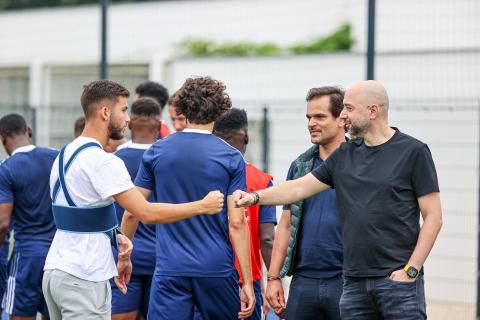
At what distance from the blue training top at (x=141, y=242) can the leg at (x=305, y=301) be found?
4.99ft

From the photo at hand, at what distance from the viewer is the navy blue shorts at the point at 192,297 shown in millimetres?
5441

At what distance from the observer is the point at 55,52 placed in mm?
19016

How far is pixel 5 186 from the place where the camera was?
7133 millimetres

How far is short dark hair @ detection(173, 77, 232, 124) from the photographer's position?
553cm

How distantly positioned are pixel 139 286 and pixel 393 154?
2.66 m

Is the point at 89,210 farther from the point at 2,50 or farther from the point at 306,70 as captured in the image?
the point at 2,50

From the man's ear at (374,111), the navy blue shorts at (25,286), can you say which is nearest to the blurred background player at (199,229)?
the man's ear at (374,111)

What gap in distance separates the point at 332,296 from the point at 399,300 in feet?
2.21

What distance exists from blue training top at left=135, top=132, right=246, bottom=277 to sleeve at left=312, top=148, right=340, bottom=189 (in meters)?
0.46

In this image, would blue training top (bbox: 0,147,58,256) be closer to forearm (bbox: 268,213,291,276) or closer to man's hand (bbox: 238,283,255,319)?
forearm (bbox: 268,213,291,276)

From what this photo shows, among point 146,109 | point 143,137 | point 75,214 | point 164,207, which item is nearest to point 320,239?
point 164,207

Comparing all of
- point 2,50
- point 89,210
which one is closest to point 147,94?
point 89,210

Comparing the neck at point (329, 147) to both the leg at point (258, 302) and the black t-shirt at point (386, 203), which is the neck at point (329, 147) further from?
the leg at point (258, 302)

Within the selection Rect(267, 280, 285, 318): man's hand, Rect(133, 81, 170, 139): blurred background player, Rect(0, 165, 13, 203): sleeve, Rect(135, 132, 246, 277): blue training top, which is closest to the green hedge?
Rect(133, 81, 170, 139): blurred background player
